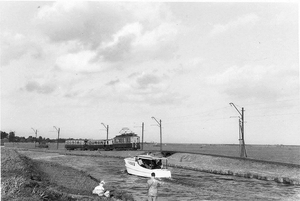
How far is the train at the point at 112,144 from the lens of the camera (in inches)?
3031

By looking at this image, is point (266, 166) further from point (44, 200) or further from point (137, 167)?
point (44, 200)

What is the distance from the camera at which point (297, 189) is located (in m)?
24.3

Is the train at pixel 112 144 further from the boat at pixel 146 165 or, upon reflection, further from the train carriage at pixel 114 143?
the boat at pixel 146 165

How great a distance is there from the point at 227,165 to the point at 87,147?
6047 centimetres

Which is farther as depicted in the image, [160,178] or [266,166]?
[266,166]

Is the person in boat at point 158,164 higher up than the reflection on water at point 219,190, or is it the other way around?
the person in boat at point 158,164

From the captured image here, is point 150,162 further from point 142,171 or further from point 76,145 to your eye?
point 76,145

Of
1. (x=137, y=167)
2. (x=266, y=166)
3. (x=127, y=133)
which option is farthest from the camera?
(x=127, y=133)

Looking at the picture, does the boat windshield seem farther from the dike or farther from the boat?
the dike

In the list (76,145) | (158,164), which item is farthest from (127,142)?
(158,164)

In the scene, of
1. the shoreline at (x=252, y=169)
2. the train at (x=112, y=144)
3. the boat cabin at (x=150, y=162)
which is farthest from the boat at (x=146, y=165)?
the train at (x=112, y=144)

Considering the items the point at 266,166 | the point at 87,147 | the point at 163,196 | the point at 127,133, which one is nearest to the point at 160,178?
the point at 163,196

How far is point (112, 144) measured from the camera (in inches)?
3275

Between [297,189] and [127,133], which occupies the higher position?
[127,133]
